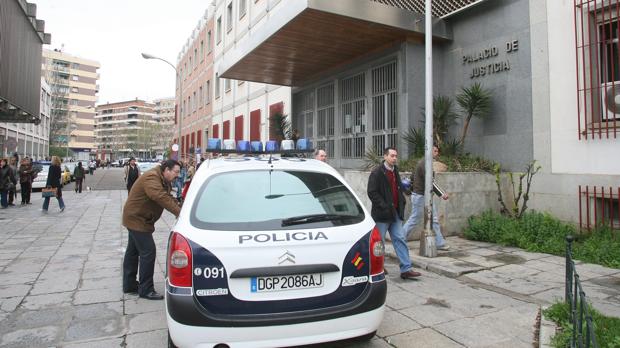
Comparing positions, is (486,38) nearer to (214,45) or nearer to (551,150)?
(551,150)

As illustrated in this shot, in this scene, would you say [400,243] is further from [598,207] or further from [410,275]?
[598,207]

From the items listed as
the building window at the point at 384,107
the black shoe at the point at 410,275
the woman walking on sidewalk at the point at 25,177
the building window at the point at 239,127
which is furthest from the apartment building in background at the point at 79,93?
the black shoe at the point at 410,275

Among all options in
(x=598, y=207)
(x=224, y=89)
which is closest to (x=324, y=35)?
(x=598, y=207)

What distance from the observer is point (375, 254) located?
10.8ft

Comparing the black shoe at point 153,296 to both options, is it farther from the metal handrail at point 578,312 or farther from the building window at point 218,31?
the building window at point 218,31

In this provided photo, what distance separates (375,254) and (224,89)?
23.4 meters

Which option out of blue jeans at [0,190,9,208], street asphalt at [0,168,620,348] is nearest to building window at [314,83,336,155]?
street asphalt at [0,168,620,348]

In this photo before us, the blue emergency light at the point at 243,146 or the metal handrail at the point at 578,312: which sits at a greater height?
the blue emergency light at the point at 243,146

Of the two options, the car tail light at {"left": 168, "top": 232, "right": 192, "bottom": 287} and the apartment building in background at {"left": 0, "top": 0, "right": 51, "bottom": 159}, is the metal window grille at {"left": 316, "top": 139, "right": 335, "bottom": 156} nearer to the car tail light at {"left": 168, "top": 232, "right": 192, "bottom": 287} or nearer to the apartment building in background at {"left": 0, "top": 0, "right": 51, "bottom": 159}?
the car tail light at {"left": 168, "top": 232, "right": 192, "bottom": 287}

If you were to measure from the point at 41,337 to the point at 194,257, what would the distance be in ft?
6.84

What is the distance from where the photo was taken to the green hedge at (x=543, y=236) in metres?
6.37

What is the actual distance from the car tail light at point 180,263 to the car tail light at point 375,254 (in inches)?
53.7

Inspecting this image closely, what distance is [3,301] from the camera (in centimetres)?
479

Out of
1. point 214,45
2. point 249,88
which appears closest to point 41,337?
point 249,88
